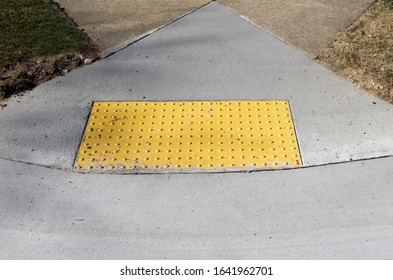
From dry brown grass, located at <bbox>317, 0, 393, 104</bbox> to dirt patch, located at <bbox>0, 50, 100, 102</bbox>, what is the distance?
2.42m

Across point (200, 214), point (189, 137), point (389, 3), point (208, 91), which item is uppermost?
point (389, 3)

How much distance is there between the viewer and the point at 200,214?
13.3 ft

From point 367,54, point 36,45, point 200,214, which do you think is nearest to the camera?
point 200,214

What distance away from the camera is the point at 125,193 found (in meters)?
4.21

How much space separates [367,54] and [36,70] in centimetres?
330

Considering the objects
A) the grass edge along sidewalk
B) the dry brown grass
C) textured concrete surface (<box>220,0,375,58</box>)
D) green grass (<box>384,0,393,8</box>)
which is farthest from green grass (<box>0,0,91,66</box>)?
green grass (<box>384,0,393,8</box>)

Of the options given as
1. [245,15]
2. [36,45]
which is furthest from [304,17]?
[36,45]

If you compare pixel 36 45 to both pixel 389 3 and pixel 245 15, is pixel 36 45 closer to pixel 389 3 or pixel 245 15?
pixel 245 15

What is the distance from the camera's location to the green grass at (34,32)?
18.8 ft

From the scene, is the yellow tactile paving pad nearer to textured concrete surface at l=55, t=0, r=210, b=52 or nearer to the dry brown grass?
the dry brown grass

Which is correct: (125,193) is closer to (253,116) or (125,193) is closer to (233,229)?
(233,229)

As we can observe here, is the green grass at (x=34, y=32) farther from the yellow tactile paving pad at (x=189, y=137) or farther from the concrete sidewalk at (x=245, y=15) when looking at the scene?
the yellow tactile paving pad at (x=189, y=137)

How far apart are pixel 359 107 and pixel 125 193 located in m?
2.24

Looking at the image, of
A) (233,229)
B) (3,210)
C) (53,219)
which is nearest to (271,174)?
(233,229)
